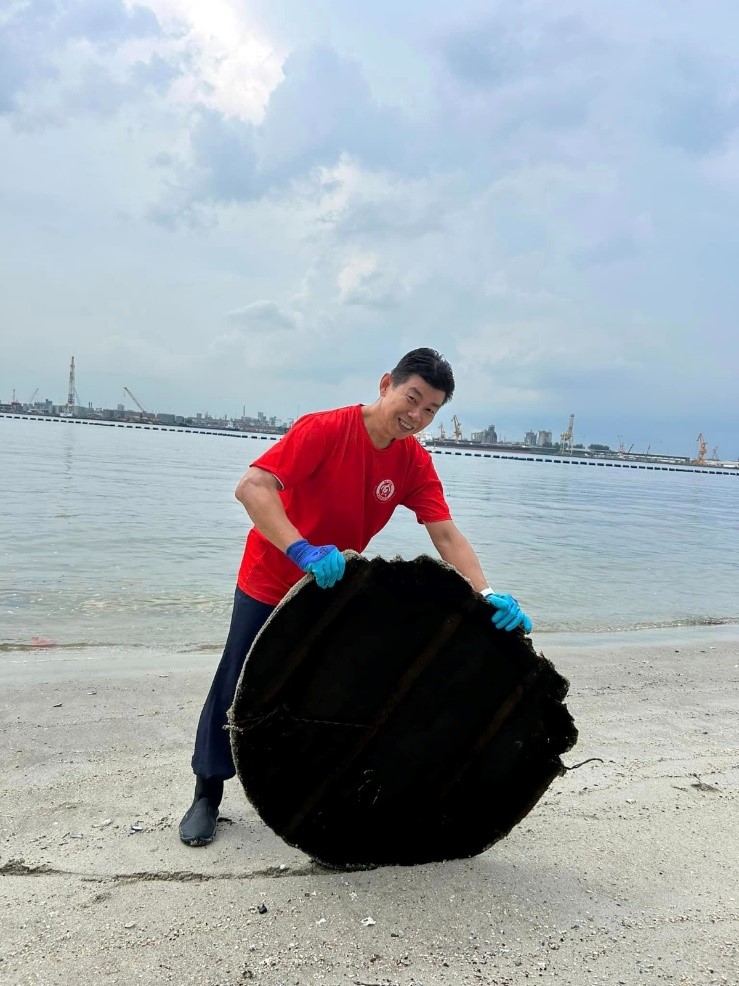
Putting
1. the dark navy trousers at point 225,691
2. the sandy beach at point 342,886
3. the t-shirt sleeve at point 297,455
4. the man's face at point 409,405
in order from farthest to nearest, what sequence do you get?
the dark navy trousers at point 225,691
the man's face at point 409,405
the t-shirt sleeve at point 297,455
the sandy beach at point 342,886

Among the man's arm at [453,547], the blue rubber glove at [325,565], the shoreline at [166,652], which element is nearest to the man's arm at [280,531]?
the blue rubber glove at [325,565]

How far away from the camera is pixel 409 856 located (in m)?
2.55

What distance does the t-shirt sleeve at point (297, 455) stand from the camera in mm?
2525

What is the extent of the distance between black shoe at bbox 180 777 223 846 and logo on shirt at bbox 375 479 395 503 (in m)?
1.39

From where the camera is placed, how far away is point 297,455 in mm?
2547

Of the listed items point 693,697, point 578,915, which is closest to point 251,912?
point 578,915

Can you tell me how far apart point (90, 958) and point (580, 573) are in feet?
39.4

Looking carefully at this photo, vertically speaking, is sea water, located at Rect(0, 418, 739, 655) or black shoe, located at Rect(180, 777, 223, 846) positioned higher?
black shoe, located at Rect(180, 777, 223, 846)

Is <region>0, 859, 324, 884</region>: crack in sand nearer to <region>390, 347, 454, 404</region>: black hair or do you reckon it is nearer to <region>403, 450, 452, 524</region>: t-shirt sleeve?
<region>403, 450, 452, 524</region>: t-shirt sleeve

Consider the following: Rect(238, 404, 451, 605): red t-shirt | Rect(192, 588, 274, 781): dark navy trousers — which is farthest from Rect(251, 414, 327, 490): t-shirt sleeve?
Rect(192, 588, 274, 781): dark navy trousers

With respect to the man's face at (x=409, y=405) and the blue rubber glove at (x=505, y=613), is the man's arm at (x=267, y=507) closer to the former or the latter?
the man's face at (x=409, y=405)

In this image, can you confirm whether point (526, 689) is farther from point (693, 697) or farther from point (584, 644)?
point (584, 644)

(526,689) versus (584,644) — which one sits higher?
(526,689)

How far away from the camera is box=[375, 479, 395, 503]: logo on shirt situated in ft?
9.23
